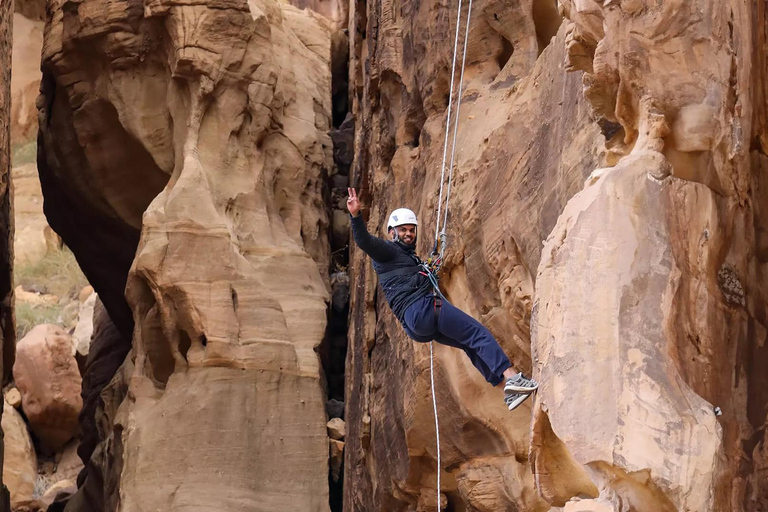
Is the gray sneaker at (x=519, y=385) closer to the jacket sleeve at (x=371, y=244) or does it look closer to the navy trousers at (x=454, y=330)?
the navy trousers at (x=454, y=330)

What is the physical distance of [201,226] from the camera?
17.0m

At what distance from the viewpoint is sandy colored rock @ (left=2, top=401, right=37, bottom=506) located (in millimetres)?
23641

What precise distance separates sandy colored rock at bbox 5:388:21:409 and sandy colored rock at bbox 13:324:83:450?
156mm

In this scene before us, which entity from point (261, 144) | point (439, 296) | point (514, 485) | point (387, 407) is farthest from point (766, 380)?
point (261, 144)

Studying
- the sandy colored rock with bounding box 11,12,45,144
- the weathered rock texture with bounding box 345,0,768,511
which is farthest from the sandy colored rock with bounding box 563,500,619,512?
the sandy colored rock with bounding box 11,12,45,144

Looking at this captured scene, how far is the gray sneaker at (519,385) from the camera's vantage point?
8906 millimetres

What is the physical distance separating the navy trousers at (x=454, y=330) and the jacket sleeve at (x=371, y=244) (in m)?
0.48

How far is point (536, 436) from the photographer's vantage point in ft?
26.5

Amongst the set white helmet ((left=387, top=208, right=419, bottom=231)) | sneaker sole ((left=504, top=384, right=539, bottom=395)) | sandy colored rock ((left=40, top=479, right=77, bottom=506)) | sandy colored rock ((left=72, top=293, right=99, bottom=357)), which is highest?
white helmet ((left=387, top=208, right=419, bottom=231))

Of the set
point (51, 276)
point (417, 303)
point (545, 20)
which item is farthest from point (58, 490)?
point (417, 303)

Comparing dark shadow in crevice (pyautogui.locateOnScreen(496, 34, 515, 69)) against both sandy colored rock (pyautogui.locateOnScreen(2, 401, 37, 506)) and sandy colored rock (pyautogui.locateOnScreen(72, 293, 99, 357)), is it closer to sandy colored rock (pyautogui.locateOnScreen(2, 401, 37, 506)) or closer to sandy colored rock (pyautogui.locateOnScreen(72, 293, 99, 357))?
sandy colored rock (pyautogui.locateOnScreen(72, 293, 99, 357))

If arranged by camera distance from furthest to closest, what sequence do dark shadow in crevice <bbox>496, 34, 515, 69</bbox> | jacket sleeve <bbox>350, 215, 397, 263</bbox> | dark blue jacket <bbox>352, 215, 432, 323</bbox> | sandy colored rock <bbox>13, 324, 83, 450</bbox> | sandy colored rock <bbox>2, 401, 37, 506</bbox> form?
sandy colored rock <bbox>13, 324, 83, 450</bbox>, sandy colored rock <bbox>2, 401, 37, 506</bbox>, dark shadow in crevice <bbox>496, 34, 515, 69</bbox>, dark blue jacket <bbox>352, 215, 432, 323</bbox>, jacket sleeve <bbox>350, 215, 397, 263</bbox>

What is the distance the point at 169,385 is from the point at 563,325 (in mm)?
9653

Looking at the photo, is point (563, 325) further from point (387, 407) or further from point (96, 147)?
point (96, 147)
